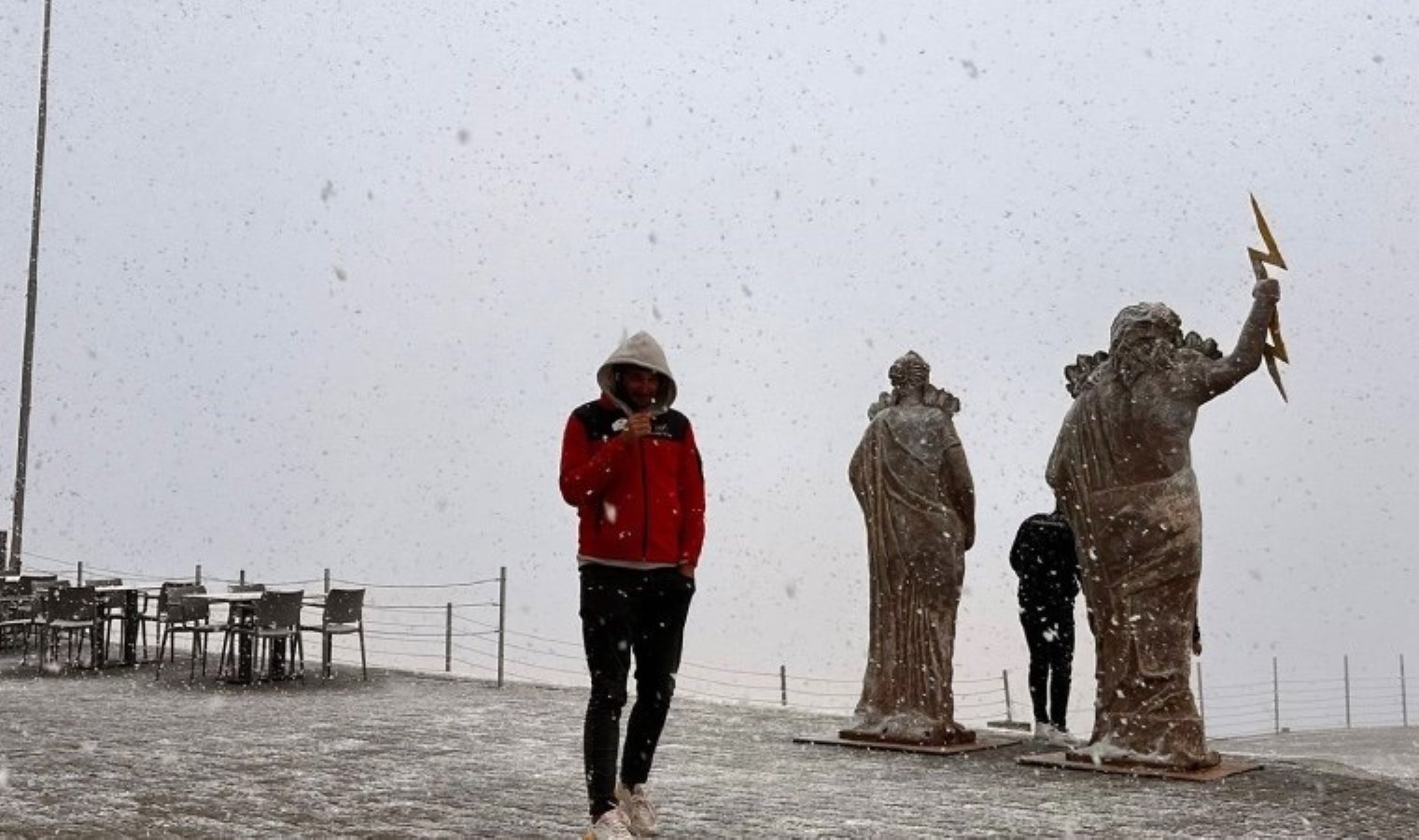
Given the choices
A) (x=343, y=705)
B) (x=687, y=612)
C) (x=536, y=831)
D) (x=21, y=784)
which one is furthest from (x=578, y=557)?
(x=343, y=705)

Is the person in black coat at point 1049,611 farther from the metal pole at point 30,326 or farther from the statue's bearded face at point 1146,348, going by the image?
the metal pole at point 30,326

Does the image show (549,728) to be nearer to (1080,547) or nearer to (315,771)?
(315,771)

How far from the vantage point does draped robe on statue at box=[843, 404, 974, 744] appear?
9383 mm

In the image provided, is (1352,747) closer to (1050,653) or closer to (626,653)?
(1050,653)

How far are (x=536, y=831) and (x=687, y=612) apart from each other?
1107 mm

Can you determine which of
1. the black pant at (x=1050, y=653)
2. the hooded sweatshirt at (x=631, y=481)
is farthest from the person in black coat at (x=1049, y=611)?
the hooded sweatshirt at (x=631, y=481)

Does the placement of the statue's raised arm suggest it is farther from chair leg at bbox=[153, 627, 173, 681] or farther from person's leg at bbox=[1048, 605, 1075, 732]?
chair leg at bbox=[153, 627, 173, 681]

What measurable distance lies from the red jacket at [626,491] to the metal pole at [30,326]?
2042 centimetres

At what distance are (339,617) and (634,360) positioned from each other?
31.7 ft

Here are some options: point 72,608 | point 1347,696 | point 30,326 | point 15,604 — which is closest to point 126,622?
point 72,608

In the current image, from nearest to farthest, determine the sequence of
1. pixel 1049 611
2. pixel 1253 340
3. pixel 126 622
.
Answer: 1. pixel 1253 340
2. pixel 1049 611
3. pixel 126 622

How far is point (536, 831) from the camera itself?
5.94 metres

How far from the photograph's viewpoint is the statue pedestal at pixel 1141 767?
7.98 m

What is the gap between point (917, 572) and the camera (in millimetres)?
9492
